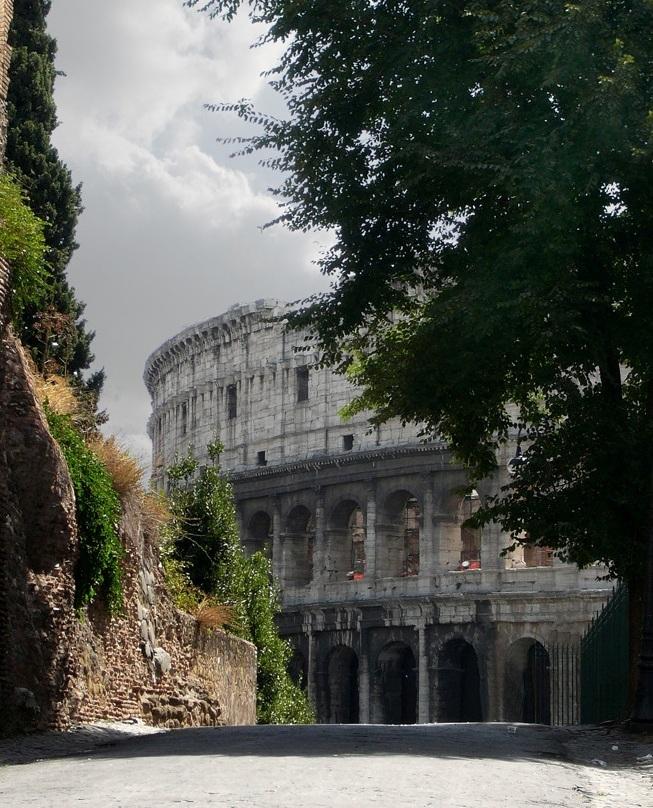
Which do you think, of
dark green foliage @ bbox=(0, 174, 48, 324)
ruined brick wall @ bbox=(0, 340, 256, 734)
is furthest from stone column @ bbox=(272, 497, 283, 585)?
dark green foliage @ bbox=(0, 174, 48, 324)

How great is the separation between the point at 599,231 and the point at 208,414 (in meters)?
52.8

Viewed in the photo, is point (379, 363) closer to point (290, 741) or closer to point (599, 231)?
point (599, 231)

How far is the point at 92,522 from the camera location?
15.9 m

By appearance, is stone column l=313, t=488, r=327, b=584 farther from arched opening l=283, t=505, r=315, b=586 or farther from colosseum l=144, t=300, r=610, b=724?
arched opening l=283, t=505, r=315, b=586

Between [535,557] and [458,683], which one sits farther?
[535,557]

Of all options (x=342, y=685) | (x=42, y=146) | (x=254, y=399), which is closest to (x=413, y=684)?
(x=342, y=685)

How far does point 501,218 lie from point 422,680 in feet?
139

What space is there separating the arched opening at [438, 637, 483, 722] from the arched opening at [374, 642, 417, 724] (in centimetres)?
165

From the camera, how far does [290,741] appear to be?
41.0 feet

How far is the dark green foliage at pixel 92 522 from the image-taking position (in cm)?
1579

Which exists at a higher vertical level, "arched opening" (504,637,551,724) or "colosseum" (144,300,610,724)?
"colosseum" (144,300,610,724)

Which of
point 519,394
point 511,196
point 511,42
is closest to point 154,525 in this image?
point 519,394

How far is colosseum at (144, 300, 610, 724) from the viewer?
56.2 m

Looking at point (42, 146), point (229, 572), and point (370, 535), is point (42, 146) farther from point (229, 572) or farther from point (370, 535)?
point (370, 535)
